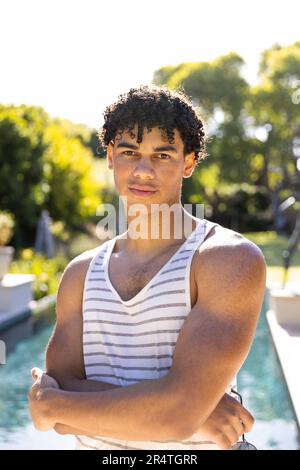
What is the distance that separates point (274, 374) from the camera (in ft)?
22.1

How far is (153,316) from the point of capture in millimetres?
1467

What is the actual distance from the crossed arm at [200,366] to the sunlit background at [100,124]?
1.81 feet

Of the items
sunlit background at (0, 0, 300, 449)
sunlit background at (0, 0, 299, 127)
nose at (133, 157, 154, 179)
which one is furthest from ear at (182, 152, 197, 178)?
sunlit background at (0, 0, 299, 127)

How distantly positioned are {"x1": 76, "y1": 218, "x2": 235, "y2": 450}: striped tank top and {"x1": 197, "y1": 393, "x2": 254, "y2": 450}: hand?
1.5 inches

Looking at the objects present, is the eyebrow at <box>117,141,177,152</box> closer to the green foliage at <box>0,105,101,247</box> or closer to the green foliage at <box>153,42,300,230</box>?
the green foliage at <box>0,105,101,247</box>

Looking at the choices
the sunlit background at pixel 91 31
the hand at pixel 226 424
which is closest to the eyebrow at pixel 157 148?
the hand at pixel 226 424

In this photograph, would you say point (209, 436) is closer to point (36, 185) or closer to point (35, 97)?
point (36, 185)

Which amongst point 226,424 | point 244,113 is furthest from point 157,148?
point 244,113

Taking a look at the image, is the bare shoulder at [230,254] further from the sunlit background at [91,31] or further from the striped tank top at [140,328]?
the sunlit background at [91,31]

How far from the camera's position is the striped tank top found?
146 centimetres

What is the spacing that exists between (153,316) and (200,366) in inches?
6.2

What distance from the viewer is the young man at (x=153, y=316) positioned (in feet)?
4.53

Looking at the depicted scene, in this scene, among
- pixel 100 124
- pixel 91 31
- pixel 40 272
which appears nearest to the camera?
pixel 100 124

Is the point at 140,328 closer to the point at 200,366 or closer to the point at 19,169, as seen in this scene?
the point at 200,366
